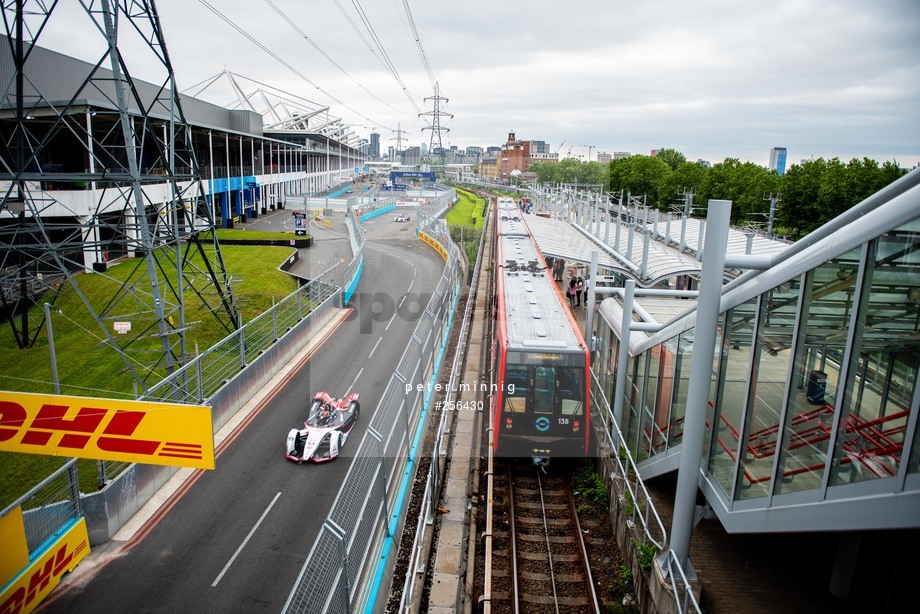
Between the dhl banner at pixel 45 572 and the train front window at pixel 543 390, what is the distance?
8.02 meters

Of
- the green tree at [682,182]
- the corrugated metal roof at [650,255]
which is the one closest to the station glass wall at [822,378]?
the corrugated metal roof at [650,255]

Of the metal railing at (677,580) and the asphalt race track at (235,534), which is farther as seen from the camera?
the asphalt race track at (235,534)

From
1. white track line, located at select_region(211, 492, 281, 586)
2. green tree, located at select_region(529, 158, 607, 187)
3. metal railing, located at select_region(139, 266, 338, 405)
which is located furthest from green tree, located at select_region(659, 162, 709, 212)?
white track line, located at select_region(211, 492, 281, 586)

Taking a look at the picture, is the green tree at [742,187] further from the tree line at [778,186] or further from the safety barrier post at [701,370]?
the safety barrier post at [701,370]

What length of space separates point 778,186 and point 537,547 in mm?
39107

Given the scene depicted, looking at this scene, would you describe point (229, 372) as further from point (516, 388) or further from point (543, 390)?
point (543, 390)

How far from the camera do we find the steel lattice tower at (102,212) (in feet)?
47.5

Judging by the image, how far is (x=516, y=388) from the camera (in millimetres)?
11672

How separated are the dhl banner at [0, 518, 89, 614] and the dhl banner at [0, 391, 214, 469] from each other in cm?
144

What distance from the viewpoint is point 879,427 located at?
487cm

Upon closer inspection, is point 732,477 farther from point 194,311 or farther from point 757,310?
point 194,311

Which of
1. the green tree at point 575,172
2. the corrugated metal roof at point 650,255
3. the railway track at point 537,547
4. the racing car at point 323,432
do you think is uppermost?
the green tree at point 575,172

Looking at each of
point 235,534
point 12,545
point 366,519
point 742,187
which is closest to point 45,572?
point 12,545

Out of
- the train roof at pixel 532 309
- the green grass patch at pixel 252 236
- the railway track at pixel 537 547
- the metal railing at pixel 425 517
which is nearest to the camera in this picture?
the metal railing at pixel 425 517
